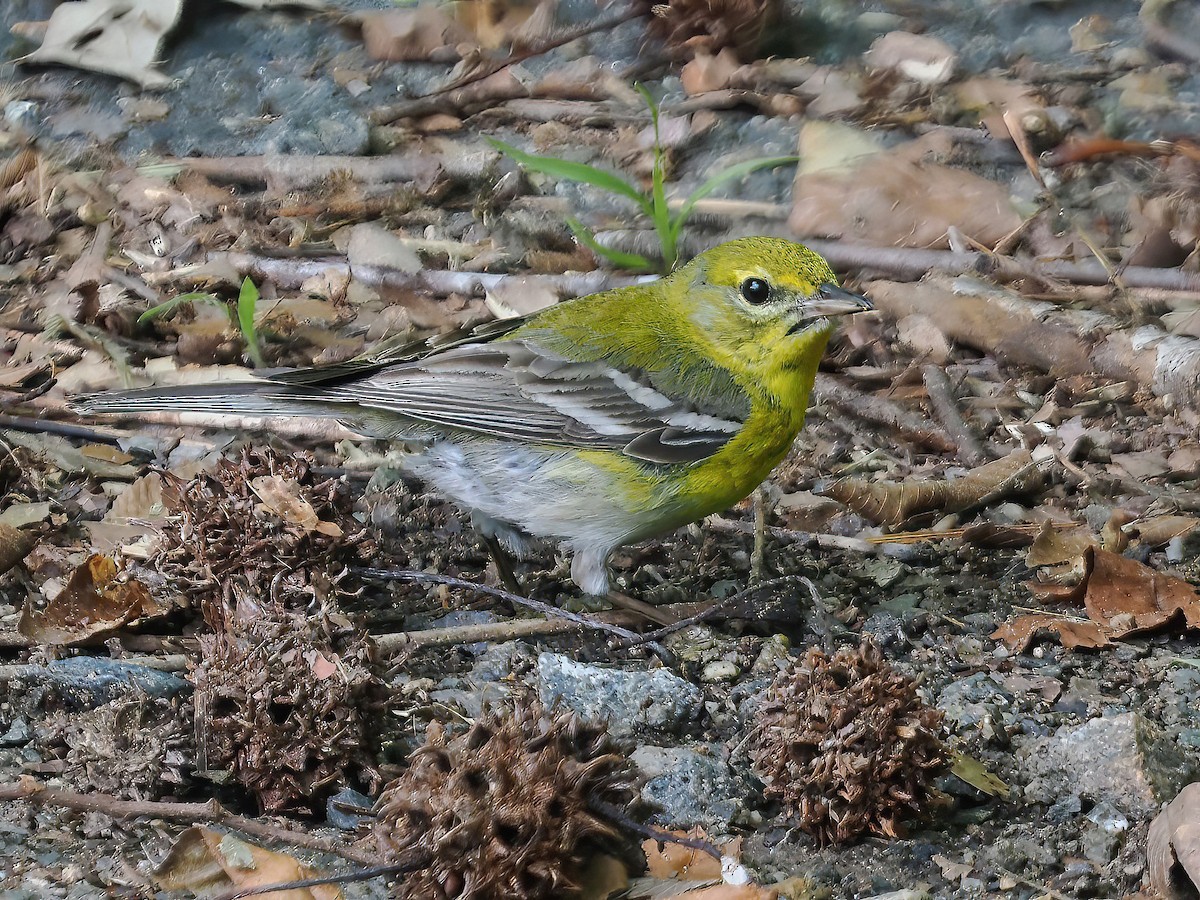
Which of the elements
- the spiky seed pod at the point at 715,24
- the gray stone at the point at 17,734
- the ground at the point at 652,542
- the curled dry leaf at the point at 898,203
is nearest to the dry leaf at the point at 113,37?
the ground at the point at 652,542

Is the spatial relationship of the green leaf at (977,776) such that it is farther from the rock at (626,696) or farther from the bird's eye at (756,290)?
the bird's eye at (756,290)

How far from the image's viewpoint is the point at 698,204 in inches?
275

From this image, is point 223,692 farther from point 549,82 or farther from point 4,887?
point 549,82

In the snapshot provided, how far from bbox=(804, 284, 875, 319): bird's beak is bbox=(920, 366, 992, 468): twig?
1051mm

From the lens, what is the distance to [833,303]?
4559mm

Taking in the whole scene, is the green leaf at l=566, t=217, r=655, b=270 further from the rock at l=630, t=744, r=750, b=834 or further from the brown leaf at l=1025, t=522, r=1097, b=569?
the rock at l=630, t=744, r=750, b=834

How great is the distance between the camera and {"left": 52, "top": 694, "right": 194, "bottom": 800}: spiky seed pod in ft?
11.1

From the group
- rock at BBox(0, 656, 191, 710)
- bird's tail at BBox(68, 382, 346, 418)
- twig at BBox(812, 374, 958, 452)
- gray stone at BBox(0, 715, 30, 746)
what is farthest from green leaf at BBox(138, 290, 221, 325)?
twig at BBox(812, 374, 958, 452)

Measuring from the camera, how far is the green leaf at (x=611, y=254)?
6.30m

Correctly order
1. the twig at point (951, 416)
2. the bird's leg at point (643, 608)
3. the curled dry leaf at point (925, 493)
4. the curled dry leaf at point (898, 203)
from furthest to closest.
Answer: the curled dry leaf at point (898, 203)
the twig at point (951, 416)
the curled dry leaf at point (925, 493)
the bird's leg at point (643, 608)

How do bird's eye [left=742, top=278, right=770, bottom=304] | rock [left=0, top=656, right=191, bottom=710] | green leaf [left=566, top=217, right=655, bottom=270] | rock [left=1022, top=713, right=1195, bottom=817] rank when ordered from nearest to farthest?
rock [left=1022, top=713, right=1195, bottom=817] < rock [left=0, top=656, right=191, bottom=710] < bird's eye [left=742, top=278, right=770, bottom=304] < green leaf [left=566, top=217, right=655, bottom=270]

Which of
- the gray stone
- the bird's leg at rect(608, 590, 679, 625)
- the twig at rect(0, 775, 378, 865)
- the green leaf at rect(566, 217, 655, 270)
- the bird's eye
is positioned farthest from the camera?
the green leaf at rect(566, 217, 655, 270)

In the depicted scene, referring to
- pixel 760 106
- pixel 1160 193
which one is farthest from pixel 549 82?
pixel 1160 193

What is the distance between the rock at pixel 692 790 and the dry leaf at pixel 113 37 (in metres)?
6.27
